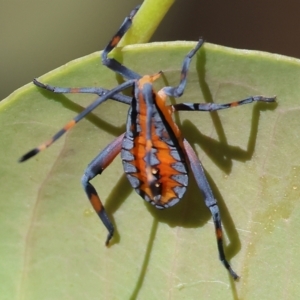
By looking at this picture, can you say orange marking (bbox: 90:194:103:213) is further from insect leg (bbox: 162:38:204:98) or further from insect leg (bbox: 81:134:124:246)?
insect leg (bbox: 162:38:204:98)

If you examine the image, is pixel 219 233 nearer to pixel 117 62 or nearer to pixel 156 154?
pixel 156 154

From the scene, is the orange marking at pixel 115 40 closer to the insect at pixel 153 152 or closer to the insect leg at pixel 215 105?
the insect at pixel 153 152

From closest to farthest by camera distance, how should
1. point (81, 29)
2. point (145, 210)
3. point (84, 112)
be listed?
point (84, 112), point (145, 210), point (81, 29)

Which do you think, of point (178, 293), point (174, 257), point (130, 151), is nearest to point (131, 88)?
point (130, 151)

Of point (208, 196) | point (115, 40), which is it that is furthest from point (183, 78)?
point (208, 196)

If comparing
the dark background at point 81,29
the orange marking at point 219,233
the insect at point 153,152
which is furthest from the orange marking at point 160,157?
the dark background at point 81,29

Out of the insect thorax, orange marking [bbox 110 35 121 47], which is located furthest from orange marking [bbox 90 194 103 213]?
orange marking [bbox 110 35 121 47]

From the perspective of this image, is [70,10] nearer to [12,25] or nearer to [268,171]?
[12,25]
